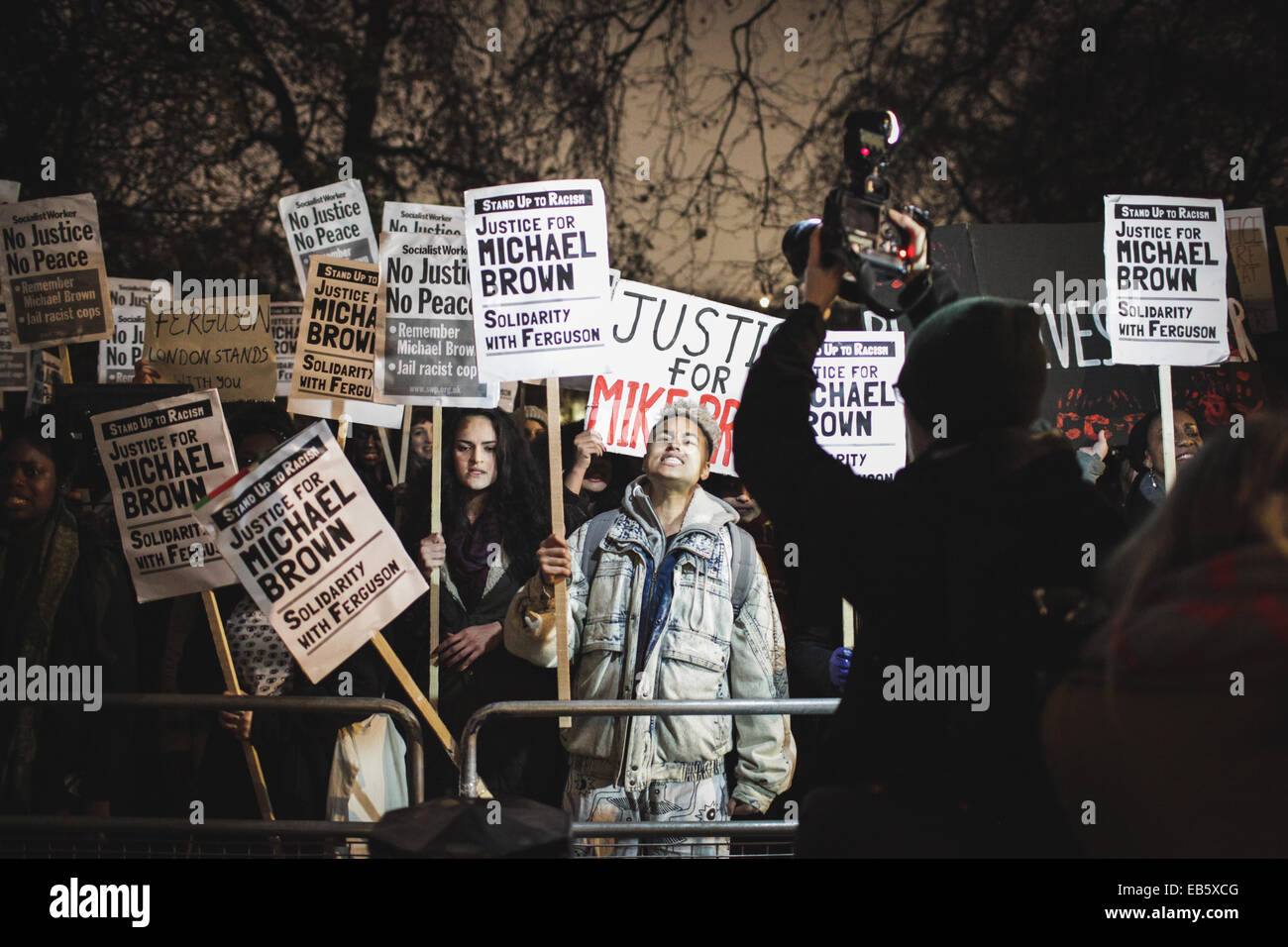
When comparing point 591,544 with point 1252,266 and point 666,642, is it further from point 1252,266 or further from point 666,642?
point 1252,266

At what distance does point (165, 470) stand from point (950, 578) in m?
4.37

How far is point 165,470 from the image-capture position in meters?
5.28

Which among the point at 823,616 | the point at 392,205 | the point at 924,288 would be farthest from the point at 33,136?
the point at 924,288

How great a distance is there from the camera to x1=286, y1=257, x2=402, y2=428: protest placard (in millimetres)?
5832

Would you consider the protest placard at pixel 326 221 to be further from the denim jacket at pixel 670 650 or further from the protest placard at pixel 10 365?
the denim jacket at pixel 670 650

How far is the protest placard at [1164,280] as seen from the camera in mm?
5664

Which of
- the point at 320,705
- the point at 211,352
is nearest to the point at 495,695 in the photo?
the point at 320,705

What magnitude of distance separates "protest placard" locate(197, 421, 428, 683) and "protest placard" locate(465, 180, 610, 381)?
910 millimetres

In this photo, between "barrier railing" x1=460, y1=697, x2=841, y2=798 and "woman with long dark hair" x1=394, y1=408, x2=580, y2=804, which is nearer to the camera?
"barrier railing" x1=460, y1=697, x2=841, y2=798

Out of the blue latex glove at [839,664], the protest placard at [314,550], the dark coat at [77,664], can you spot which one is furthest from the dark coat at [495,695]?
the blue latex glove at [839,664]

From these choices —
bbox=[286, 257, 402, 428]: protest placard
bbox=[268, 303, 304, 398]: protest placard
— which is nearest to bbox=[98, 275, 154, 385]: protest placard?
bbox=[268, 303, 304, 398]: protest placard

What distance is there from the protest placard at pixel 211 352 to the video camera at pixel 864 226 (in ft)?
15.3

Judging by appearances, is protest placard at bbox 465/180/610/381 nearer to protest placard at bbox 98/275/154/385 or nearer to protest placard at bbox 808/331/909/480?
protest placard at bbox 808/331/909/480

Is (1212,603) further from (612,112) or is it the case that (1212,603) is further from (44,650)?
(612,112)
